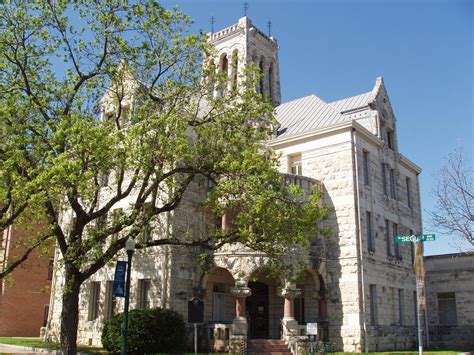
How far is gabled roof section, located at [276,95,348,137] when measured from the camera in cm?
3084

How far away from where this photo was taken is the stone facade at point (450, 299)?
3272cm

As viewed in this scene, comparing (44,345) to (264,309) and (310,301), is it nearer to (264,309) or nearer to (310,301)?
(264,309)

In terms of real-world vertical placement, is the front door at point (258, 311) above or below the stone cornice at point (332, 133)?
below

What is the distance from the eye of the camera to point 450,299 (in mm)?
34344

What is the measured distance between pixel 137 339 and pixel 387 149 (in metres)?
19.1

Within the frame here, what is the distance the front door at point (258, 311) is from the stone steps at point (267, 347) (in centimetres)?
487

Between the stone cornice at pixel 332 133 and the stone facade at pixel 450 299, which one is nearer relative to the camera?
the stone cornice at pixel 332 133

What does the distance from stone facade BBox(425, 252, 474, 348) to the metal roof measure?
11.2 meters

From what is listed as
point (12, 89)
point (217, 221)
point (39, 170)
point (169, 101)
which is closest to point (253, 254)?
point (217, 221)

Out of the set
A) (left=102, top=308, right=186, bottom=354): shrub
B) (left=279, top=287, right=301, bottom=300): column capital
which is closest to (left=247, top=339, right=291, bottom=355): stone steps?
(left=279, top=287, right=301, bottom=300): column capital

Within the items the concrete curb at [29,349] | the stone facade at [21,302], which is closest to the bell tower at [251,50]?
the stone facade at [21,302]

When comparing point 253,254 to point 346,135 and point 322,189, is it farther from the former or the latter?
point 346,135

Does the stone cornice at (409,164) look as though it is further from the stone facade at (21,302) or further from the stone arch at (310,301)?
the stone facade at (21,302)

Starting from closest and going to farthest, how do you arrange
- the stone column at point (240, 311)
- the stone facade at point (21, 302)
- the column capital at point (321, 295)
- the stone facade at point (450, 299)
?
the stone column at point (240, 311) < the column capital at point (321, 295) < the stone facade at point (450, 299) < the stone facade at point (21, 302)
